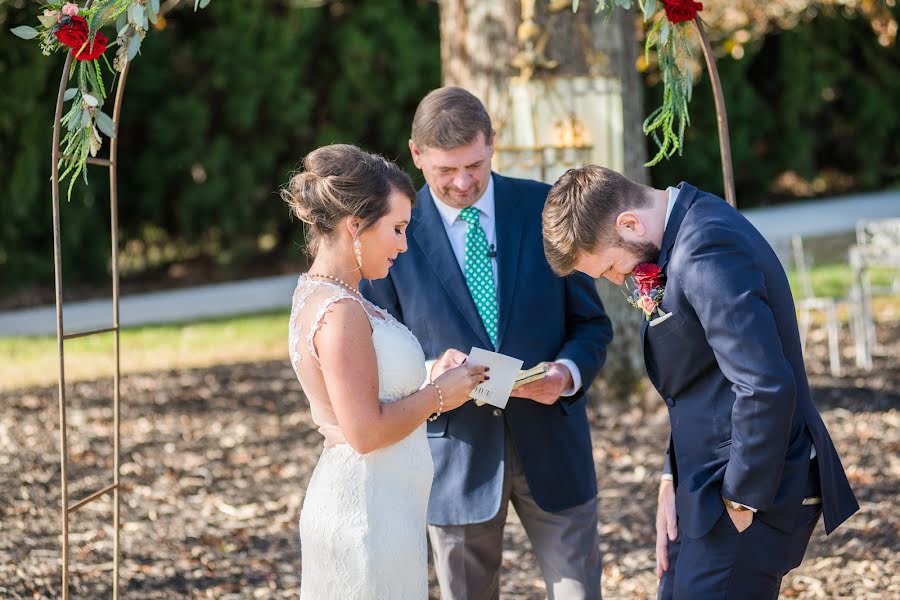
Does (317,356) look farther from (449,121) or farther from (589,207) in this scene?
(449,121)

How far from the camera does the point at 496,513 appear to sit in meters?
3.37

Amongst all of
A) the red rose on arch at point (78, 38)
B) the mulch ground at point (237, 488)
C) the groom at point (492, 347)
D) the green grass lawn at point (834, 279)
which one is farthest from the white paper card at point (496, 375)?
the green grass lawn at point (834, 279)

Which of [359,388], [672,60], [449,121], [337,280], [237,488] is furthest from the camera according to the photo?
[237,488]

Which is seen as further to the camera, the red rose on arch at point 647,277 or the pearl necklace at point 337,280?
the pearl necklace at point 337,280

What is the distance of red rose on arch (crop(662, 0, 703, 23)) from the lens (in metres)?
3.45

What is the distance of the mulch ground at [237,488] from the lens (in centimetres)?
503

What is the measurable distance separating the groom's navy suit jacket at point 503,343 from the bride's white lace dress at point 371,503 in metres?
0.44

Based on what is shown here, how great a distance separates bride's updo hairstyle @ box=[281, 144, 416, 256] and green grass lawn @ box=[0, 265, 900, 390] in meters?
7.28

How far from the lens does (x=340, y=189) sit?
2.76 metres

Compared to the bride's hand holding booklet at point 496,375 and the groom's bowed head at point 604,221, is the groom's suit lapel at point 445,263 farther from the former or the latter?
the groom's bowed head at point 604,221

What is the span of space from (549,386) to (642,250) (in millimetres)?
775

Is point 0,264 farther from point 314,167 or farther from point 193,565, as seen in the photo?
point 314,167

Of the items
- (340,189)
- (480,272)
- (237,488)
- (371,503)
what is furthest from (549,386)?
(237,488)

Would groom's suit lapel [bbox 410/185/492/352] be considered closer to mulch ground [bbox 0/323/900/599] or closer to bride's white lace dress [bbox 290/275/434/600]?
bride's white lace dress [bbox 290/275/434/600]
